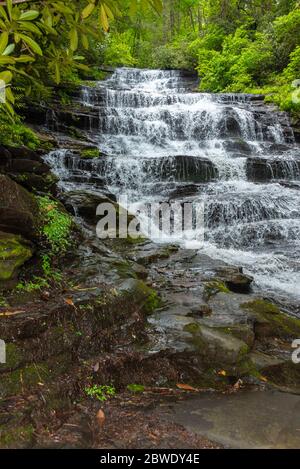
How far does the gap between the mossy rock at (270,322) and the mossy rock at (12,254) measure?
271 cm

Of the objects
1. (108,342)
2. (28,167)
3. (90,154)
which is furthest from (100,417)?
(90,154)

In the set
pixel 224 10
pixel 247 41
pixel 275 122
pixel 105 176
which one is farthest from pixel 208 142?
pixel 224 10

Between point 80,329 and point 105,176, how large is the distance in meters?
7.84

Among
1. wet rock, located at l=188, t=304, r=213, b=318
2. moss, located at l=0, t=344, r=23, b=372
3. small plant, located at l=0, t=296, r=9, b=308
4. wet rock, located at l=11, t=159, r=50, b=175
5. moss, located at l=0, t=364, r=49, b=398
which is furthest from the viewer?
wet rock, located at l=11, t=159, r=50, b=175

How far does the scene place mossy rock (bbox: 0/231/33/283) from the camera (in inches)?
154

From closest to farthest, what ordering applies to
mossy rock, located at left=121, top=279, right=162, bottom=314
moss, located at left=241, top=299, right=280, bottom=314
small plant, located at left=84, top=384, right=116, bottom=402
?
small plant, located at left=84, top=384, right=116, bottom=402 → mossy rock, located at left=121, top=279, right=162, bottom=314 → moss, located at left=241, top=299, right=280, bottom=314

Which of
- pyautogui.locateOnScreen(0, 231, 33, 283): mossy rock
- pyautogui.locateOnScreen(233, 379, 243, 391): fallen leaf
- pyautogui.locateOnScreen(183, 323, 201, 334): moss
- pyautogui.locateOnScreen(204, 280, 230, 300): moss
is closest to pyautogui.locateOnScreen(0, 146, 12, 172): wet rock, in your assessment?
pyautogui.locateOnScreen(0, 231, 33, 283): mossy rock

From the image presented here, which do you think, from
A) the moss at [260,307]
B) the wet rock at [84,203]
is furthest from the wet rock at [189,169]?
the moss at [260,307]

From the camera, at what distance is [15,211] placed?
4.43 metres

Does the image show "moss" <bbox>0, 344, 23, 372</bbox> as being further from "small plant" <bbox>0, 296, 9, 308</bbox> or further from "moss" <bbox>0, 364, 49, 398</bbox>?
"small plant" <bbox>0, 296, 9, 308</bbox>

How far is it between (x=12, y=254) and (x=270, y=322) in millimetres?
3087

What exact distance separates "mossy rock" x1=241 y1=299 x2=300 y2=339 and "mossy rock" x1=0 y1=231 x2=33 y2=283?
2.71 m

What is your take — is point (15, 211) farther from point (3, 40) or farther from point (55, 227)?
point (3, 40)
